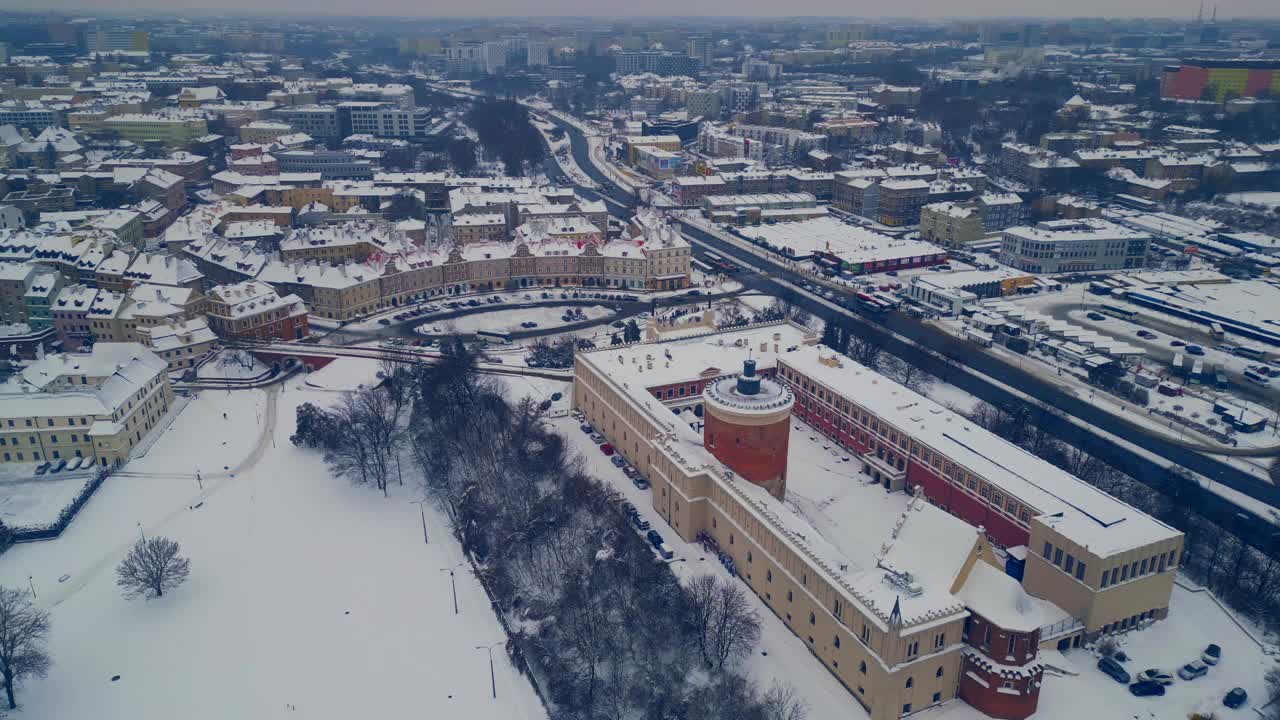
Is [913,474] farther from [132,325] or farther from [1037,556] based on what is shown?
[132,325]

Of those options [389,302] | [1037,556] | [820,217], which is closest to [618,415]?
[1037,556]

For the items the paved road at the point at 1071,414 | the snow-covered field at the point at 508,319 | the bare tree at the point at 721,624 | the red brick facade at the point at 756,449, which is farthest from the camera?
the snow-covered field at the point at 508,319

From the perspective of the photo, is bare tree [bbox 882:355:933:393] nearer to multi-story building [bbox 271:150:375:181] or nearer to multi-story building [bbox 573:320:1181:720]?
multi-story building [bbox 573:320:1181:720]

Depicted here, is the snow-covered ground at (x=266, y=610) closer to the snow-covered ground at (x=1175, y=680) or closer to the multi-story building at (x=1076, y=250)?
the snow-covered ground at (x=1175, y=680)

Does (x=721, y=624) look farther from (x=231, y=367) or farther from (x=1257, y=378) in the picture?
(x=1257, y=378)

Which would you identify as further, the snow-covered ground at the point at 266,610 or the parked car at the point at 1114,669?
the snow-covered ground at the point at 266,610

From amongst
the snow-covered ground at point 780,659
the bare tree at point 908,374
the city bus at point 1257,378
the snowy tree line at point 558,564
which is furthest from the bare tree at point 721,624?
the city bus at point 1257,378
